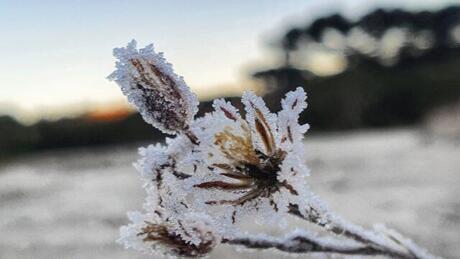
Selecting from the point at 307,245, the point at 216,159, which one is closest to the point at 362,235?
the point at 307,245

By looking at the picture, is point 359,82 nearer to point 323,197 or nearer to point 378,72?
point 378,72

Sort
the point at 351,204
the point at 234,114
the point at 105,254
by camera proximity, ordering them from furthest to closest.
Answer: the point at 351,204 < the point at 105,254 < the point at 234,114

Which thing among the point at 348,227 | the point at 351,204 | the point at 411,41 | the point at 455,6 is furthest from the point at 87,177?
the point at 411,41

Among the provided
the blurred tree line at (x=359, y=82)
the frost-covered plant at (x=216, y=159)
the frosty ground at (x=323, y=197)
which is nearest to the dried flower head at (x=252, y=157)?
the frost-covered plant at (x=216, y=159)

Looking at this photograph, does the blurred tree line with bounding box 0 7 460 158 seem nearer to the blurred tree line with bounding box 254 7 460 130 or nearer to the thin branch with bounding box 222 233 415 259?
the blurred tree line with bounding box 254 7 460 130

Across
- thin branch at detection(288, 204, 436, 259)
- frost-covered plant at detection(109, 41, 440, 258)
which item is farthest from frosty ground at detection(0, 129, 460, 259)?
frost-covered plant at detection(109, 41, 440, 258)

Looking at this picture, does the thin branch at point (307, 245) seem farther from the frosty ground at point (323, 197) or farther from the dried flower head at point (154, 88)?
the frosty ground at point (323, 197)

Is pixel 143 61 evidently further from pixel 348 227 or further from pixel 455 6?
pixel 455 6
